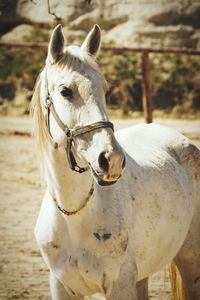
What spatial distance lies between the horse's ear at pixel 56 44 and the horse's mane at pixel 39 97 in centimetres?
3

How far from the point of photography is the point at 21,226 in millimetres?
5707

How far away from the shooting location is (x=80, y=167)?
255 centimetres

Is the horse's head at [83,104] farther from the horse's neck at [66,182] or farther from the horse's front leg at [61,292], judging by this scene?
the horse's front leg at [61,292]

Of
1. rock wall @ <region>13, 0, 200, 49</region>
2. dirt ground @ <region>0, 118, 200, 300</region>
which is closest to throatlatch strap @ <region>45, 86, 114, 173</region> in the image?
dirt ground @ <region>0, 118, 200, 300</region>

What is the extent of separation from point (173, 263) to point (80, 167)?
4.44 ft

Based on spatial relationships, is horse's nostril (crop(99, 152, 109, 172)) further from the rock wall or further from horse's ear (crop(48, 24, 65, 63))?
the rock wall

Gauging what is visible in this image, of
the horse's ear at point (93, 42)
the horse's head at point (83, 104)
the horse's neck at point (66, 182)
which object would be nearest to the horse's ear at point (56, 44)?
the horse's head at point (83, 104)

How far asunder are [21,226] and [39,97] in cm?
314

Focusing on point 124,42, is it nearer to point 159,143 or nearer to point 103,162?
point 159,143

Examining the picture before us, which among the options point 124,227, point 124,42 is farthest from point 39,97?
point 124,42

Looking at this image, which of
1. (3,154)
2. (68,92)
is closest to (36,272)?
(68,92)

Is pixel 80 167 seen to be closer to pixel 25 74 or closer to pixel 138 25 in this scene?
pixel 25 74

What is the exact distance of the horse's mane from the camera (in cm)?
258

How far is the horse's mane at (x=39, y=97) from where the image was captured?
2.58 metres
